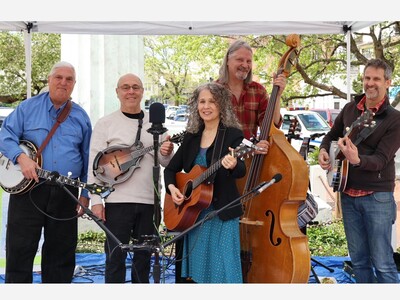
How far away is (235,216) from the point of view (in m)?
3.76

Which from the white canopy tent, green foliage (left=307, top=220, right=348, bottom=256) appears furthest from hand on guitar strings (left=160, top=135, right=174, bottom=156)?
green foliage (left=307, top=220, right=348, bottom=256)

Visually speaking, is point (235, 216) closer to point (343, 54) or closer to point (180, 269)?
point (180, 269)

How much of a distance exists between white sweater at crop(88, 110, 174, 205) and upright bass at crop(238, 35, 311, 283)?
710 millimetres

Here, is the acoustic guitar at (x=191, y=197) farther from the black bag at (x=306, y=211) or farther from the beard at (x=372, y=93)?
the beard at (x=372, y=93)

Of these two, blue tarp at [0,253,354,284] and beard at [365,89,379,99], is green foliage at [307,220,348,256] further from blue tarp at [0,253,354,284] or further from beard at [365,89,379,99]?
beard at [365,89,379,99]

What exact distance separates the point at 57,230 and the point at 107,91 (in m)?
2.67

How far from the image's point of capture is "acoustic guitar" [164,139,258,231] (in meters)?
3.64

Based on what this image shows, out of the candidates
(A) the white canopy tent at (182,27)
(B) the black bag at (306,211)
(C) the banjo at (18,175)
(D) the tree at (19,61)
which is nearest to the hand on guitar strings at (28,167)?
(C) the banjo at (18,175)

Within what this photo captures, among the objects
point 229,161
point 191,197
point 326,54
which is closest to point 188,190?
point 191,197

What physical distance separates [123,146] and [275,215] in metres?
1.18

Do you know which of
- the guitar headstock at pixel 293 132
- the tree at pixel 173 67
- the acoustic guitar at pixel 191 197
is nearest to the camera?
the acoustic guitar at pixel 191 197

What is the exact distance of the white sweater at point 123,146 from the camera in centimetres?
400

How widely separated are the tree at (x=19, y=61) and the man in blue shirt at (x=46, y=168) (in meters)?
9.96

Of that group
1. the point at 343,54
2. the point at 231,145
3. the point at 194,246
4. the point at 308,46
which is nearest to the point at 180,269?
the point at 194,246
